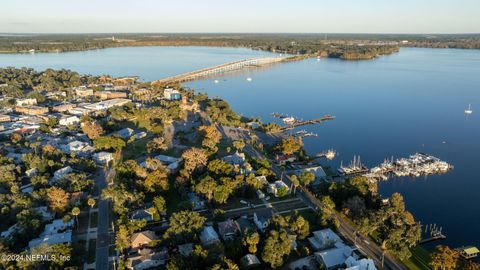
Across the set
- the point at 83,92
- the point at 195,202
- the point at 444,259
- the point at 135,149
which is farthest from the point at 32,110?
the point at 444,259

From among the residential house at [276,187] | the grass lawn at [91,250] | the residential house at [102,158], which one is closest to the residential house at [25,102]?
the residential house at [102,158]

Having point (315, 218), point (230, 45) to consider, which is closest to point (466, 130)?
point (315, 218)

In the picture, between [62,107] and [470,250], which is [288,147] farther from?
[62,107]

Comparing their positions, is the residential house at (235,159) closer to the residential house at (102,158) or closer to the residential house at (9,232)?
the residential house at (102,158)

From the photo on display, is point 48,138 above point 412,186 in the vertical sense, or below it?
above

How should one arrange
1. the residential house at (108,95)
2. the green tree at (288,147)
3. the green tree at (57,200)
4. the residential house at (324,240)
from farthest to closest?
the residential house at (108,95)
the green tree at (288,147)
the green tree at (57,200)
the residential house at (324,240)

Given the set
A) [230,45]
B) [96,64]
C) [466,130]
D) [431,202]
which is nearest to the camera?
[431,202]

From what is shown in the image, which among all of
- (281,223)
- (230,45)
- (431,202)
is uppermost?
(230,45)

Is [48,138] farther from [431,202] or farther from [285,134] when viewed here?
[431,202]
